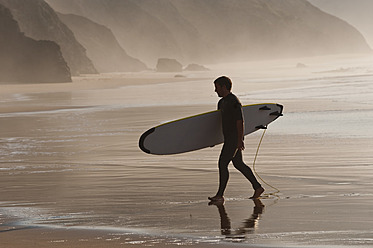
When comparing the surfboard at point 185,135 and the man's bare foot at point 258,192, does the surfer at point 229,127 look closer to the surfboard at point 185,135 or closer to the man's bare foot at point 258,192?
the man's bare foot at point 258,192

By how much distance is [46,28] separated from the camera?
94.8 metres

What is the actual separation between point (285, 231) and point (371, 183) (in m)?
2.89

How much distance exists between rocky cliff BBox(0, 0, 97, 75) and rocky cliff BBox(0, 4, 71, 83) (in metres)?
20.1

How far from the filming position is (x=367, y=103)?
2522 cm

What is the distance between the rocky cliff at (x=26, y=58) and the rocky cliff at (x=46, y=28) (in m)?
20.1

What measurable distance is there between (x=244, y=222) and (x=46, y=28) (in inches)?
3555

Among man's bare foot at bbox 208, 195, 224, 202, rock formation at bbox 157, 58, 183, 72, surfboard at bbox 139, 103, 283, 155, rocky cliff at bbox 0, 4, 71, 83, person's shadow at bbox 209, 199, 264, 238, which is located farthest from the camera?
rock formation at bbox 157, 58, 183, 72

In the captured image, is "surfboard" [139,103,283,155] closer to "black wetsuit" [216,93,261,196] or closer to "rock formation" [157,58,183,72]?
"black wetsuit" [216,93,261,196]

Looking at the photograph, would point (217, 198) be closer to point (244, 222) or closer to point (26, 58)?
point (244, 222)

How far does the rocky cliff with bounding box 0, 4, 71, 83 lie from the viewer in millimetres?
67062

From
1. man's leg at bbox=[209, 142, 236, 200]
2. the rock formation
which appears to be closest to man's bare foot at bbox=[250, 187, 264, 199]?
man's leg at bbox=[209, 142, 236, 200]

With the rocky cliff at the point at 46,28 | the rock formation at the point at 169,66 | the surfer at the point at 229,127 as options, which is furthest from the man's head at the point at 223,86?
the rock formation at the point at 169,66

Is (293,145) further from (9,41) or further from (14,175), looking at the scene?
(9,41)

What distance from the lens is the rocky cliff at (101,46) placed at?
138 meters
